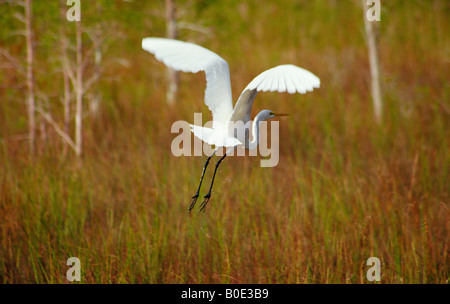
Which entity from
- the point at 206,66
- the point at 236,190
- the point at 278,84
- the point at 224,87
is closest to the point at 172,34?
the point at 236,190

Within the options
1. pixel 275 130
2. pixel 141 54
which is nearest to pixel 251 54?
pixel 141 54

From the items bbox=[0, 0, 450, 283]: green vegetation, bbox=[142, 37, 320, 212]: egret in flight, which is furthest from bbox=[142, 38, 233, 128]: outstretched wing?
bbox=[0, 0, 450, 283]: green vegetation

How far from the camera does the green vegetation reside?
330 cm

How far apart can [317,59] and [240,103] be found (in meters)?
6.86

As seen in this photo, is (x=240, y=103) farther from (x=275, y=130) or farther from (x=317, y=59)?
(x=317, y=59)

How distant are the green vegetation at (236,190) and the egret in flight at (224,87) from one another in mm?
805

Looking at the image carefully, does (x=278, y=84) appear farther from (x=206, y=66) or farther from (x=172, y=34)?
(x=172, y=34)

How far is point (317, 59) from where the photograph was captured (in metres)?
8.81

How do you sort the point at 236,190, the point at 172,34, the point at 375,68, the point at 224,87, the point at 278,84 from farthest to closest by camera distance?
1. the point at 172,34
2. the point at 375,68
3. the point at 236,190
4. the point at 224,87
5. the point at 278,84

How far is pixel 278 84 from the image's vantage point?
2.18 m

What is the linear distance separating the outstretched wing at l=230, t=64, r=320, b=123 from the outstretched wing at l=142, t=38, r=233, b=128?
0.39 feet

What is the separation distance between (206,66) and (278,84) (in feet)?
1.76

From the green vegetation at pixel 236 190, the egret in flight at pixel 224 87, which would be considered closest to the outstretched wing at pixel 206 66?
the egret in flight at pixel 224 87

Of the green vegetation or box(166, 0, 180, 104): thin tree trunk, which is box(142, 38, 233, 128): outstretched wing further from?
box(166, 0, 180, 104): thin tree trunk
